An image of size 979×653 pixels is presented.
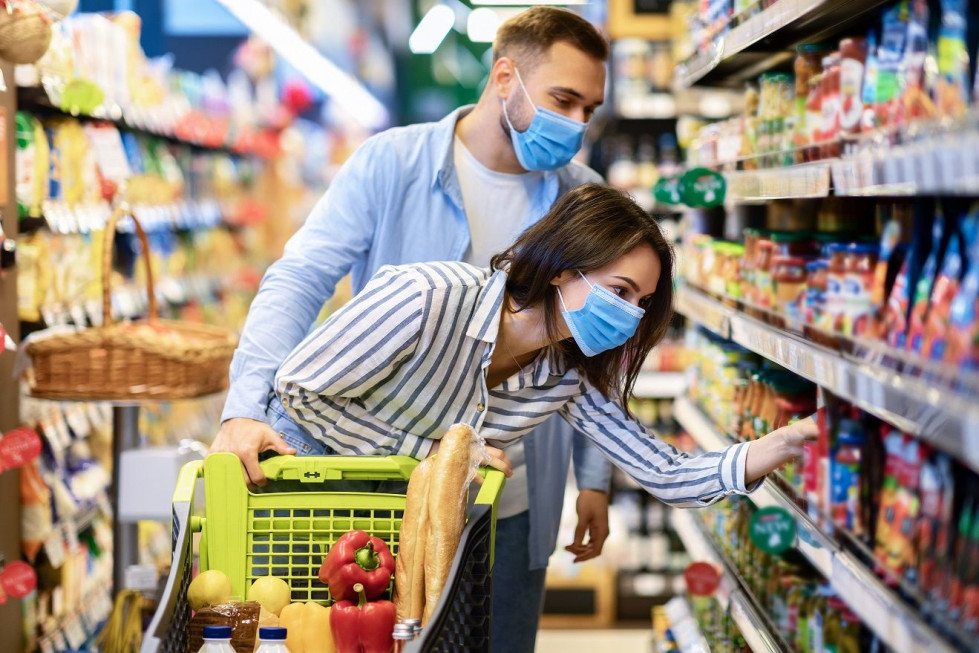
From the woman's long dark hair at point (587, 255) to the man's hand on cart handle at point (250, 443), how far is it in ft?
1.75

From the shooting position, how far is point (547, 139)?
2818 mm

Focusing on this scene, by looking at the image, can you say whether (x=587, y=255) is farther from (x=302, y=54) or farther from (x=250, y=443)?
(x=302, y=54)

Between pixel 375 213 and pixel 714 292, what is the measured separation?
1233mm

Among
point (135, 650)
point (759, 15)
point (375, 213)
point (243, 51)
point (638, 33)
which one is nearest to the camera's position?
point (759, 15)

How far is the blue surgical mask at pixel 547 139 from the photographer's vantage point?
2.81m

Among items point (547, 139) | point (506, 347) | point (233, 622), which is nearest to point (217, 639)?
point (233, 622)

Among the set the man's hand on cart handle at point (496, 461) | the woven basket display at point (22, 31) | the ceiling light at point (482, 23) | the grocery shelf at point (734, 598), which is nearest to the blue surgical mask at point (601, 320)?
the man's hand on cart handle at point (496, 461)

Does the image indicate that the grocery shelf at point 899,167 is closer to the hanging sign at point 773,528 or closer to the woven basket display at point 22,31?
the hanging sign at point 773,528

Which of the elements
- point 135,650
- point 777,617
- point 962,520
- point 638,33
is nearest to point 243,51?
point 638,33

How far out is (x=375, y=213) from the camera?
2.92 meters

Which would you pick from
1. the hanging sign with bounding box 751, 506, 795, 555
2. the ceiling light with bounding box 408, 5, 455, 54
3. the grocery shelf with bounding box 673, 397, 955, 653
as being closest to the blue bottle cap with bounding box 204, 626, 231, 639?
the grocery shelf with bounding box 673, 397, 955, 653

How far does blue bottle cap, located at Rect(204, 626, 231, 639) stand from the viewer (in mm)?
1862

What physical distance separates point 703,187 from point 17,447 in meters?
1.83

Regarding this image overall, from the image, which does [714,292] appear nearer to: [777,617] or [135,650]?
[777,617]
